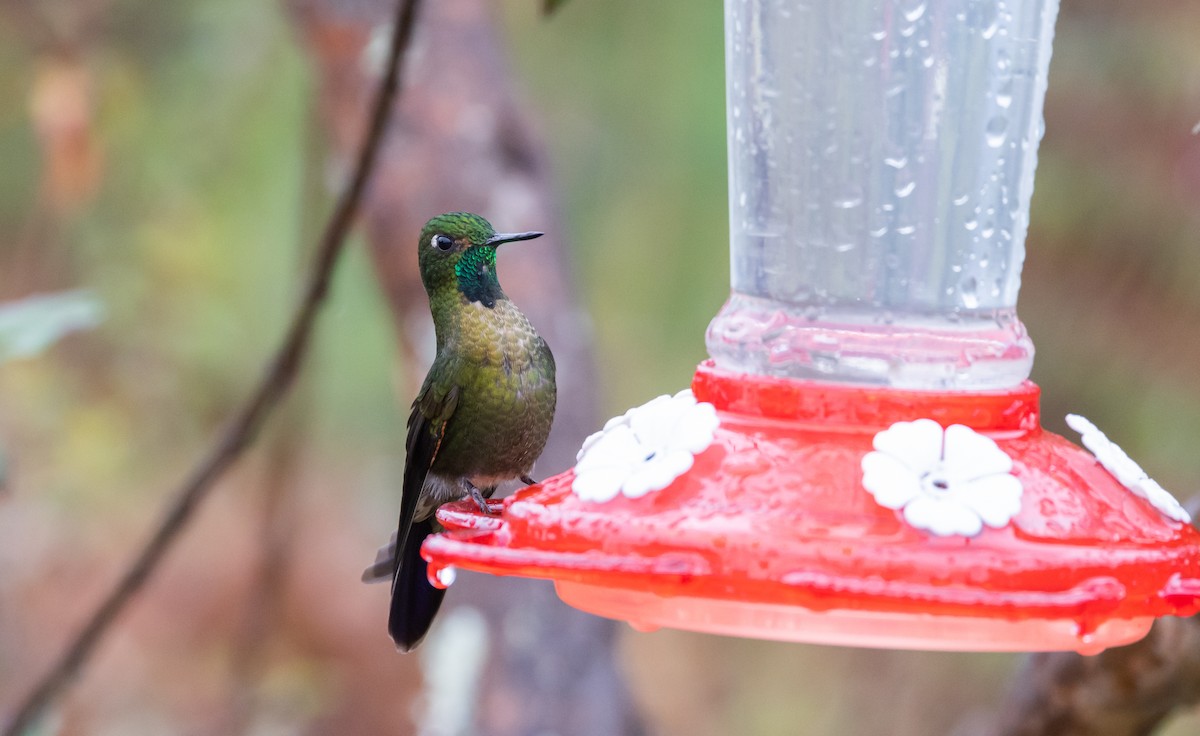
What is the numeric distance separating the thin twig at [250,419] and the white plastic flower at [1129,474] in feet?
4.56

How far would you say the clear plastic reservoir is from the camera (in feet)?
6.84

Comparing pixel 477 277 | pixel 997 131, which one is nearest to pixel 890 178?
pixel 997 131

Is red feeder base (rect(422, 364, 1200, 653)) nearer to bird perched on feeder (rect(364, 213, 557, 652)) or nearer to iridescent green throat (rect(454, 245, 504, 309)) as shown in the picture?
bird perched on feeder (rect(364, 213, 557, 652))

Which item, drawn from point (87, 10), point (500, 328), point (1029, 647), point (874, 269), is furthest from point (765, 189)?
point (87, 10)

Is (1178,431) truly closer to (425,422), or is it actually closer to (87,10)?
(425,422)

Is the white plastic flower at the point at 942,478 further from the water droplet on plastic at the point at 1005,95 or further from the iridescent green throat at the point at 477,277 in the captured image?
the iridescent green throat at the point at 477,277

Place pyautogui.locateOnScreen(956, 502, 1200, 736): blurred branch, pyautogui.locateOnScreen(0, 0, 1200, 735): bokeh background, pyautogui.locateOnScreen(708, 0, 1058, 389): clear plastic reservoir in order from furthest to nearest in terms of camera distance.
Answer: pyautogui.locateOnScreen(0, 0, 1200, 735): bokeh background < pyautogui.locateOnScreen(956, 502, 1200, 736): blurred branch < pyautogui.locateOnScreen(708, 0, 1058, 389): clear plastic reservoir

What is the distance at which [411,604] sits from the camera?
106 inches

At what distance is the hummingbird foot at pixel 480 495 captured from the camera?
241cm

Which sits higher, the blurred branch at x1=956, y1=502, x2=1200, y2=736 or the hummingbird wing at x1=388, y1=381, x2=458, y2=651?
the hummingbird wing at x1=388, y1=381, x2=458, y2=651

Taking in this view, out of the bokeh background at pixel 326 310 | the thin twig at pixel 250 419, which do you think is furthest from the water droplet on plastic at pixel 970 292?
the bokeh background at pixel 326 310

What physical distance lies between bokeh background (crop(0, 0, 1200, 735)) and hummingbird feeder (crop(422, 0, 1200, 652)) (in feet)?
7.11

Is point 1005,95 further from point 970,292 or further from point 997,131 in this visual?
point 970,292

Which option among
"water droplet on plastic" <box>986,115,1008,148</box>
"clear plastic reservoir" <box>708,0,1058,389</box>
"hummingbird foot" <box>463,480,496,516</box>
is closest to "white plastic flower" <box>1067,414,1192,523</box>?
"clear plastic reservoir" <box>708,0,1058,389</box>
